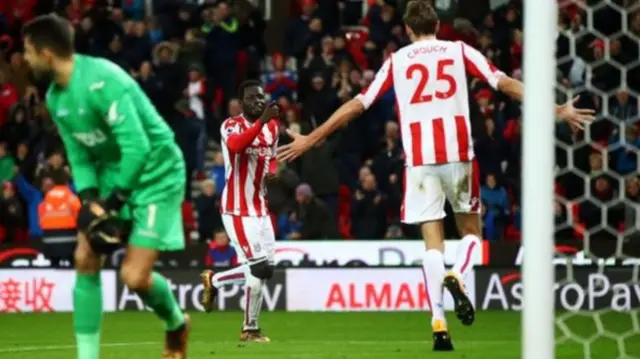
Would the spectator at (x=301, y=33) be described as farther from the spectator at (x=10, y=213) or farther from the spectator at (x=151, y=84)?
the spectator at (x=10, y=213)

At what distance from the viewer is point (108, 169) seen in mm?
8508

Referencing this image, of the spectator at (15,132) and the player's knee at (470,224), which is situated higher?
the spectator at (15,132)

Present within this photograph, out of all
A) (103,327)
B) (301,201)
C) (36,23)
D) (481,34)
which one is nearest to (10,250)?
(301,201)

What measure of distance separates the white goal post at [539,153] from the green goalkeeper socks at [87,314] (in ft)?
8.80

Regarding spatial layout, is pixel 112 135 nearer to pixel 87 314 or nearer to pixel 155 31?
pixel 87 314

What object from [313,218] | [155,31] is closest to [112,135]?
[313,218]

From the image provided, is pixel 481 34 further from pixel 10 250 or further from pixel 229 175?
pixel 229 175

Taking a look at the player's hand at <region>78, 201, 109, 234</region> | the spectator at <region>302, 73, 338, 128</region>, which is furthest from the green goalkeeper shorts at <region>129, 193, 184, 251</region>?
the spectator at <region>302, 73, 338, 128</region>

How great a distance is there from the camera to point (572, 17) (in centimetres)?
833

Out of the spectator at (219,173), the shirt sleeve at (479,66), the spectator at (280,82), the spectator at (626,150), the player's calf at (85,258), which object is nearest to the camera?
the player's calf at (85,258)

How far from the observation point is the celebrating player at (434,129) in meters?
10.7

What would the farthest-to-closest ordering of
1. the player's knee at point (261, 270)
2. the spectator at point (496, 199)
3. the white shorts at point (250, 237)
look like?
the spectator at point (496, 199)
the white shorts at point (250, 237)
the player's knee at point (261, 270)

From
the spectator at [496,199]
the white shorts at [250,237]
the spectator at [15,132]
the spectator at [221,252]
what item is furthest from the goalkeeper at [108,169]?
the spectator at [15,132]

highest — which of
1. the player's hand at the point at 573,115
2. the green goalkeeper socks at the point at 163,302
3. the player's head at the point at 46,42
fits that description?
the player's head at the point at 46,42
